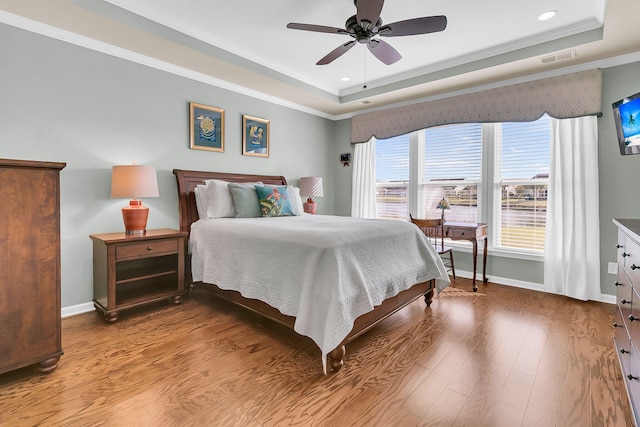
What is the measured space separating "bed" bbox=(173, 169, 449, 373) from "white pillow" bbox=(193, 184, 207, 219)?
0.19 meters

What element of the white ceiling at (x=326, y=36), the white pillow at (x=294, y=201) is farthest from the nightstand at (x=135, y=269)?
the white ceiling at (x=326, y=36)

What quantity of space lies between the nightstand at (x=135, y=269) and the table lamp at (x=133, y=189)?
11 cm

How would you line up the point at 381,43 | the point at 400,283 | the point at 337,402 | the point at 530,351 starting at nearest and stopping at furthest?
the point at 337,402, the point at 530,351, the point at 400,283, the point at 381,43

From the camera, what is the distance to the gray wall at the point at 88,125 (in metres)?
2.47

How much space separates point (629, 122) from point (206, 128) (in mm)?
3807

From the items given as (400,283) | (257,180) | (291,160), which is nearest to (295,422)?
(400,283)

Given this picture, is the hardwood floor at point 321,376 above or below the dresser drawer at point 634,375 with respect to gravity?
below

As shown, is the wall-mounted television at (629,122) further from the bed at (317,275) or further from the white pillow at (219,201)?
the white pillow at (219,201)

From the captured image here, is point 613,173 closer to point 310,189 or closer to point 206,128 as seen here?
point 310,189

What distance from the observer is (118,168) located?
2.75m

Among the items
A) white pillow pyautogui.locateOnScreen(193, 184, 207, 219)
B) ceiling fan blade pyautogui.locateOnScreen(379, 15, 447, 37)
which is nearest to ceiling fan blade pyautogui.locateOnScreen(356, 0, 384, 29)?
ceiling fan blade pyautogui.locateOnScreen(379, 15, 447, 37)

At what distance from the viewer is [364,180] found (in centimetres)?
502

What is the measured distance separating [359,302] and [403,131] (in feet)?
10.4

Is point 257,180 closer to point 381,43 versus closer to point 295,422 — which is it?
point 381,43
